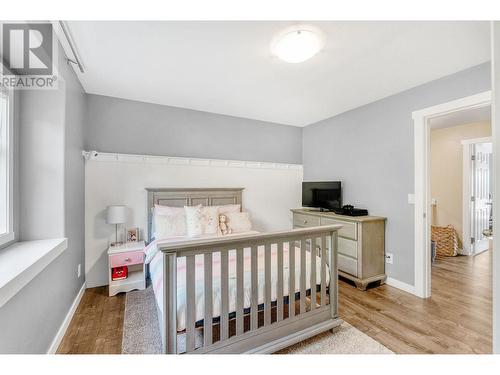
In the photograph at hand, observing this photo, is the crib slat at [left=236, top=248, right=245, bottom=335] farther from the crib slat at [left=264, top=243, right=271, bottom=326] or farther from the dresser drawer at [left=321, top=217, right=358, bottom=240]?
the dresser drawer at [left=321, top=217, right=358, bottom=240]

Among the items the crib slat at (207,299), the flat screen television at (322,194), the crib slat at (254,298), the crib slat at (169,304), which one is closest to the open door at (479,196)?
the flat screen television at (322,194)

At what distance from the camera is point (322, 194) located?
3.71m

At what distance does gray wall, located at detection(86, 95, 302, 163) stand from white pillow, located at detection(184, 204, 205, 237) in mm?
958

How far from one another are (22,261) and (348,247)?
304cm

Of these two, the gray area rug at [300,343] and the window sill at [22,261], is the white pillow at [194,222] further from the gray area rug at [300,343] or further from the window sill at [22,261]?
the window sill at [22,261]

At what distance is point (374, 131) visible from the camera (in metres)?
3.07

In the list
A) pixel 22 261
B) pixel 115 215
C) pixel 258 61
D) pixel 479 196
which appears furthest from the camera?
pixel 479 196

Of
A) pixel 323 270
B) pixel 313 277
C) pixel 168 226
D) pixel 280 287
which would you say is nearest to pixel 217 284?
pixel 280 287

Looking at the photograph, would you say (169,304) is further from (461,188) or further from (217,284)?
(461,188)

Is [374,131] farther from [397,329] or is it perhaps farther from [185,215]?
[185,215]

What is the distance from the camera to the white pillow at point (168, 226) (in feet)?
8.91

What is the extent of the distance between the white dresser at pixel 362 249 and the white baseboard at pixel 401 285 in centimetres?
7
